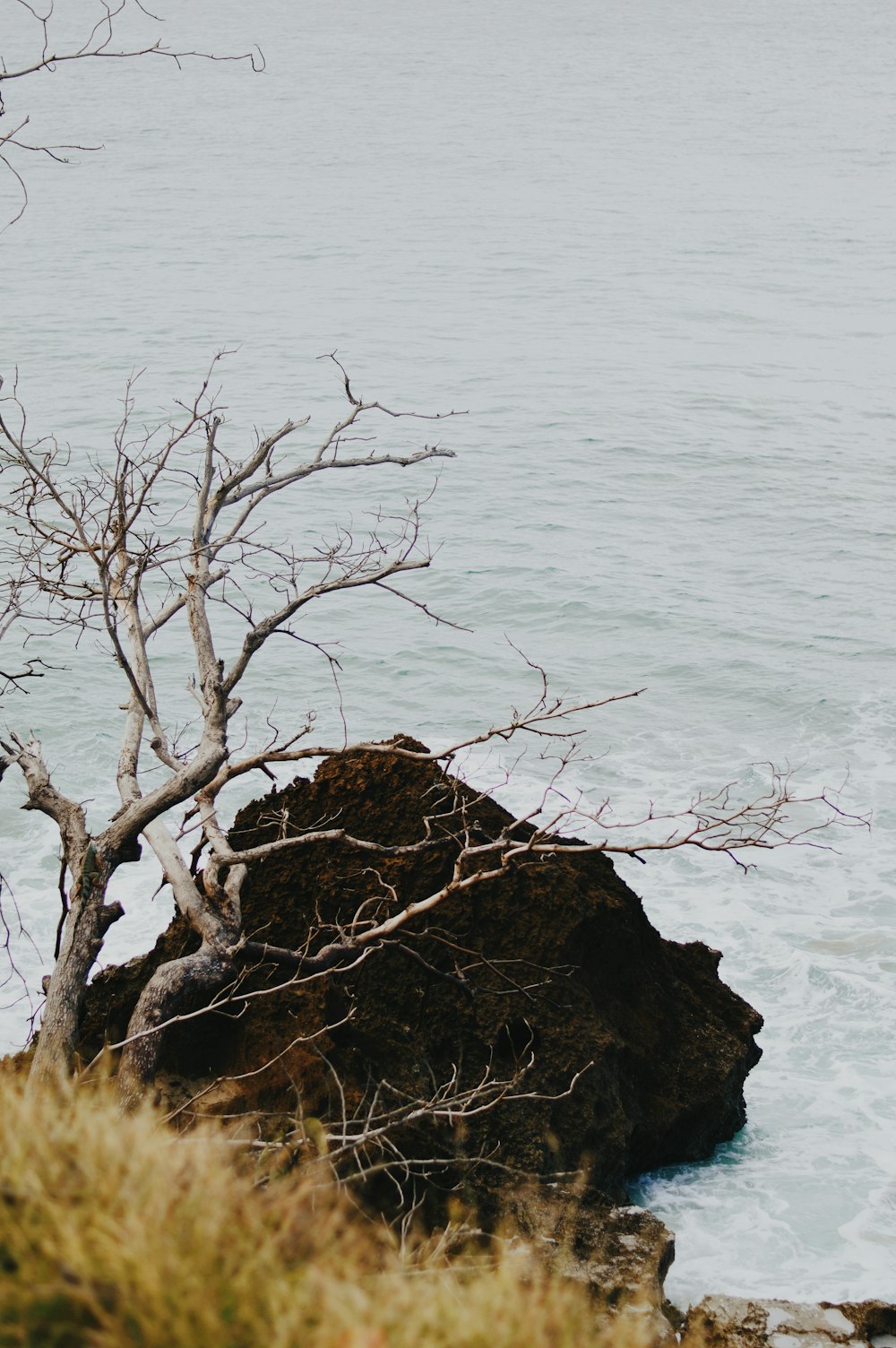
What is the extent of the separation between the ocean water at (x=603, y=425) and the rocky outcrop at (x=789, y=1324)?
121cm

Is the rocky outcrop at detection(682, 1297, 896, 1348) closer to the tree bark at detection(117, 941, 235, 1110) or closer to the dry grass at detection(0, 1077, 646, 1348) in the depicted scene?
the tree bark at detection(117, 941, 235, 1110)

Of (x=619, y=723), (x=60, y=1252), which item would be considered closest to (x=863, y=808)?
(x=619, y=723)

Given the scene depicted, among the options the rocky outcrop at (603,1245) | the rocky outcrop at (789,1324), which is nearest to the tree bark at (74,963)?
the rocky outcrop at (603,1245)

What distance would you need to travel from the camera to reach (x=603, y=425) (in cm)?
3070

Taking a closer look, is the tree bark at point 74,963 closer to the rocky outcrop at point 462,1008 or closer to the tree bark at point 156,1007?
the tree bark at point 156,1007

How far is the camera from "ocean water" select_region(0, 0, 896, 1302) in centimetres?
1191

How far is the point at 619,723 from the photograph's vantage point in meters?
17.7

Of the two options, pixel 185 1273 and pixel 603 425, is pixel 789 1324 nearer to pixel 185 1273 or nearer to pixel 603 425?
pixel 185 1273

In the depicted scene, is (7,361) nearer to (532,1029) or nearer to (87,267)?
(87,267)

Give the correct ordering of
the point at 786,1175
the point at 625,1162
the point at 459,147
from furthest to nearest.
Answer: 1. the point at 459,147
2. the point at 786,1175
3. the point at 625,1162

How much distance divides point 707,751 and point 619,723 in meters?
1.37

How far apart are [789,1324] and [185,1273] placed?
4878 millimetres

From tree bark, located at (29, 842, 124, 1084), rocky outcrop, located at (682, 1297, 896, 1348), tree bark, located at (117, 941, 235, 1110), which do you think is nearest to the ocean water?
rocky outcrop, located at (682, 1297, 896, 1348)

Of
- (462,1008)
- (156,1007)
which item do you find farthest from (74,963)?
(462,1008)
